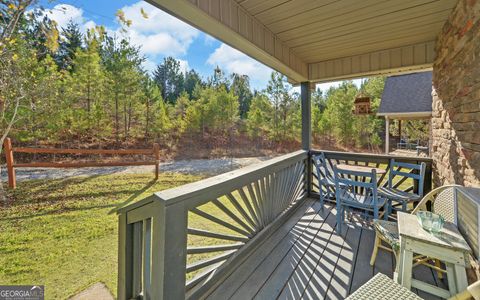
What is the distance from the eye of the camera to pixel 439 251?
118 centimetres

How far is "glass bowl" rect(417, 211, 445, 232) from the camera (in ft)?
4.16

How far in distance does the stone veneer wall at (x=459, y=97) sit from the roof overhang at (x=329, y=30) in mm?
260

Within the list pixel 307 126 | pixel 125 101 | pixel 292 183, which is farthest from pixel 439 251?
pixel 125 101

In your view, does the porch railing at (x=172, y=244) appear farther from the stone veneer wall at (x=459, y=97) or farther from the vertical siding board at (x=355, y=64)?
the vertical siding board at (x=355, y=64)

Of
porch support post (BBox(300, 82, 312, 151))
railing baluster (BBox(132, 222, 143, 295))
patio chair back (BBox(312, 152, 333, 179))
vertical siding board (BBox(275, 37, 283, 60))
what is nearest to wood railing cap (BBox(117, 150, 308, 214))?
railing baluster (BBox(132, 222, 143, 295))

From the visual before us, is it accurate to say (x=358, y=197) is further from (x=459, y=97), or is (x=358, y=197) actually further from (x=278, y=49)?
(x=278, y=49)

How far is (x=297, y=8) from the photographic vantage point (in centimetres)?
195

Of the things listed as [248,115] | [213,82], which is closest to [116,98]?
[213,82]

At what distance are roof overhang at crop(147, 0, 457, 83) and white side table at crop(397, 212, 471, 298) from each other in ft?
6.35

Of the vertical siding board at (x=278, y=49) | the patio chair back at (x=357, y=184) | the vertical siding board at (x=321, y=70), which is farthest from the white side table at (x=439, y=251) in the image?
the vertical siding board at (x=321, y=70)

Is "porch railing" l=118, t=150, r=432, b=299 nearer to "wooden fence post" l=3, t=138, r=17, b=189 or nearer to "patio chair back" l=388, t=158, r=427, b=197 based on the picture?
"patio chair back" l=388, t=158, r=427, b=197

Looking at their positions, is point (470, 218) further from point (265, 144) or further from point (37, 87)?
point (265, 144)

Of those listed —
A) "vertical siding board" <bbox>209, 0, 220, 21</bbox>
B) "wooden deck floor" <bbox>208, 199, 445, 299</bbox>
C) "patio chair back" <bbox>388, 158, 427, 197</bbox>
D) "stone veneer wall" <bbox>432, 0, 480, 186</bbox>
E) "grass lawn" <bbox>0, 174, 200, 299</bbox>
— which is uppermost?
"vertical siding board" <bbox>209, 0, 220, 21</bbox>

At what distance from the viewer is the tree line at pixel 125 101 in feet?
11.6
